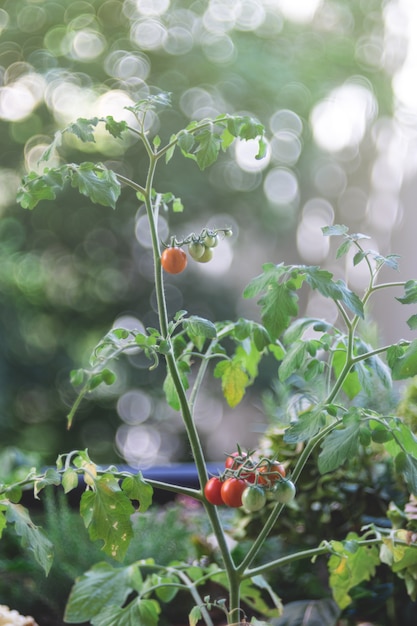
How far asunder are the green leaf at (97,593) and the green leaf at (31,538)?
0.16 meters

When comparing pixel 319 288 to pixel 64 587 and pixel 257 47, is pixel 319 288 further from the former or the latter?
pixel 257 47

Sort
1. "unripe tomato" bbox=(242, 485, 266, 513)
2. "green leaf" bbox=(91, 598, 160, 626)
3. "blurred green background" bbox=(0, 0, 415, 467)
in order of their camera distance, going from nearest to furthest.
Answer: "unripe tomato" bbox=(242, 485, 266, 513) → "green leaf" bbox=(91, 598, 160, 626) → "blurred green background" bbox=(0, 0, 415, 467)

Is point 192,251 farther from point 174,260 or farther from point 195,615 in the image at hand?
point 195,615

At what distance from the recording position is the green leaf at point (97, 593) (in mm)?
811

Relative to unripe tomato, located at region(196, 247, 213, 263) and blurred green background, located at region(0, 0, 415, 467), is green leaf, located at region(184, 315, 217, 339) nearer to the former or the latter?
unripe tomato, located at region(196, 247, 213, 263)

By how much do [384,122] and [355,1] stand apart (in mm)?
461

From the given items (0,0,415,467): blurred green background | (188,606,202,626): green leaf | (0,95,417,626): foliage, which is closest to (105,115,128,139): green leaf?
(0,95,417,626): foliage

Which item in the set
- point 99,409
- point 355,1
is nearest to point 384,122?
point 355,1

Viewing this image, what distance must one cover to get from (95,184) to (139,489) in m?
0.29

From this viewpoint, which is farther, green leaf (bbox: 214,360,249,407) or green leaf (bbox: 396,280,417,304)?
green leaf (bbox: 214,360,249,407)

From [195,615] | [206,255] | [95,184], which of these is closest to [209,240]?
[206,255]

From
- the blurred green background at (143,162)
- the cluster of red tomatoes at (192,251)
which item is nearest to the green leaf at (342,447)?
the cluster of red tomatoes at (192,251)

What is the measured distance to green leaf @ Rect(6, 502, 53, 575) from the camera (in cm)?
67

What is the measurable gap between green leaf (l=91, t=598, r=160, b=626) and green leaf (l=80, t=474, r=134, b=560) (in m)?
0.11
